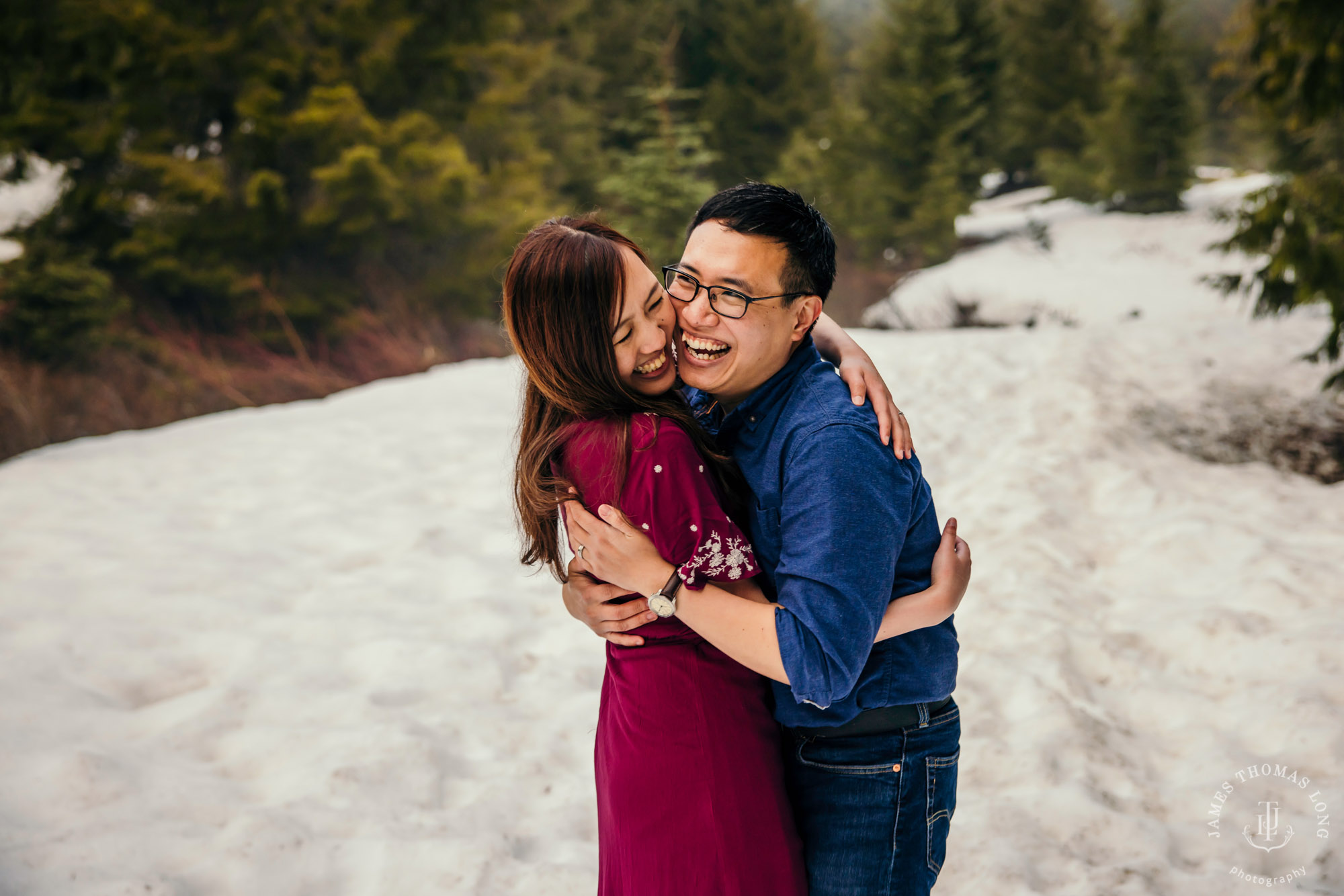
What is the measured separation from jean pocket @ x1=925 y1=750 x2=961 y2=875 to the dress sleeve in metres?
0.56

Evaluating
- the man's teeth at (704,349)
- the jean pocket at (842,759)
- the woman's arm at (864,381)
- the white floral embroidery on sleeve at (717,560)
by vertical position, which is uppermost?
the man's teeth at (704,349)

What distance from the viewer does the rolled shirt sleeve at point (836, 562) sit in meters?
1.37

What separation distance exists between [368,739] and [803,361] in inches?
93.5

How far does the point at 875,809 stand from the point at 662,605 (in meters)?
0.59

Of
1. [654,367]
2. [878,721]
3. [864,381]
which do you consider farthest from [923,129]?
[878,721]

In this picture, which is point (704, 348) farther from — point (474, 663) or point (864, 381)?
point (474, 663)

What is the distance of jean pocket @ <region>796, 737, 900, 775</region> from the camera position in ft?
5.30

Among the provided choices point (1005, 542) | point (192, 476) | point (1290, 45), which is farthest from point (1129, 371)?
point (192, 476)

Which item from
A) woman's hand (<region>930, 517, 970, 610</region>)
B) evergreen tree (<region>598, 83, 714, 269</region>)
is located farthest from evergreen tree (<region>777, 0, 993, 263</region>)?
woman's hand (<region>930, 517, 970, 610</region>)

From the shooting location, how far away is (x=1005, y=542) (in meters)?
4.77

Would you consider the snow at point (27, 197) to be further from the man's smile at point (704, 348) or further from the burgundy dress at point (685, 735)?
the burgundy dress at point (685, 735)

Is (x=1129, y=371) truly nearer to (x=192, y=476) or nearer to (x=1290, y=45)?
(x=1290, y=45)

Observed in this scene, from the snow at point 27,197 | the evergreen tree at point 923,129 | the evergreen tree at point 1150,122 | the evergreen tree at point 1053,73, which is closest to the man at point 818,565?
the snow at point 27,197

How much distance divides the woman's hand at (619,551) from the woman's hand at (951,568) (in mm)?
529
